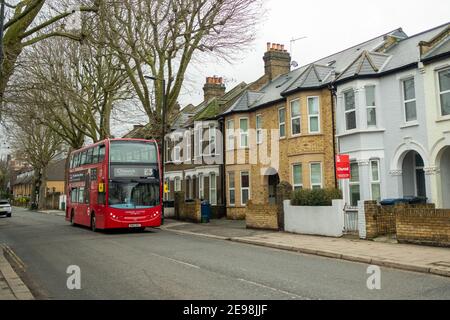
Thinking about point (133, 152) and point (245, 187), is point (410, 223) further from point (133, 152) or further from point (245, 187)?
point (245, 187)

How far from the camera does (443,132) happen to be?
16.4 meters

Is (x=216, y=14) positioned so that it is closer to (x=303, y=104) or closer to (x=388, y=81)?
(x=303, y=104)

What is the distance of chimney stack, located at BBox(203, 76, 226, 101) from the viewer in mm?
37062

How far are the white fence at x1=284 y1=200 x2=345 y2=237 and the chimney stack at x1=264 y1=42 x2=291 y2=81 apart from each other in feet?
48.2

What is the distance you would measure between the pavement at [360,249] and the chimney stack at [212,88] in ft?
67.8

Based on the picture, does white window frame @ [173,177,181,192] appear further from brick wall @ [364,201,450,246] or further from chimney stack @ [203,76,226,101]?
brick wall @ [364,201,450,246]

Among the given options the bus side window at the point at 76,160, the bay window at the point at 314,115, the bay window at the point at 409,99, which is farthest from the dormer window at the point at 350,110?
the bus side window at the point at 76,160

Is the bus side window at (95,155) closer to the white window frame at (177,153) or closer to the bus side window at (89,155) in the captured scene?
the bus side window at (89,155)

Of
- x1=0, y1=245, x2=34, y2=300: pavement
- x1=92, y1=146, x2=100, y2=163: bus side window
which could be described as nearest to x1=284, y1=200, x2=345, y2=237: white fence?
x1=92, y1=146, x2=100, y2=163: bus side window

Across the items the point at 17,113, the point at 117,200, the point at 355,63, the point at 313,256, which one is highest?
the point at 355,63

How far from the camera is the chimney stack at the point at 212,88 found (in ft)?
122

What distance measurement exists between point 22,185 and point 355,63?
9500 cm

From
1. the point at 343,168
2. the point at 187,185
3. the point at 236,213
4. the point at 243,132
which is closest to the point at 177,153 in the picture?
the point at 187,185
